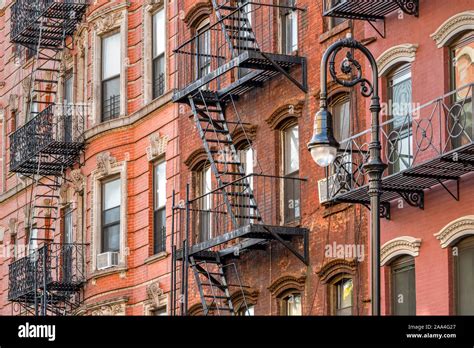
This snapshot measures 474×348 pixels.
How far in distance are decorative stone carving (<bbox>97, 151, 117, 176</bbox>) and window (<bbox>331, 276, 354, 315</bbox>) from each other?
11563 millimetres

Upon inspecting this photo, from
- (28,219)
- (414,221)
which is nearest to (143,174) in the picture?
(28,219)

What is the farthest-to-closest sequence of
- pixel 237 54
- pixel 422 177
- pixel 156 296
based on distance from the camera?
pixel 156 296 < pixel 237 54 < pixel 422 177

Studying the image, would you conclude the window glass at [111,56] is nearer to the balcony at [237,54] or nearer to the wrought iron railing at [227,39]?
the wrought iron railing at [227,39]

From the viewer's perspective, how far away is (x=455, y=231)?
28188mm

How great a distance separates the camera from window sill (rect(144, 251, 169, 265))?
39297 millimetres

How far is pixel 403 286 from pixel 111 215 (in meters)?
14.4

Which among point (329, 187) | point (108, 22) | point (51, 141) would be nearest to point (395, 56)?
point (329, 187)

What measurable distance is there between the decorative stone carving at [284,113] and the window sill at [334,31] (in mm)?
1439

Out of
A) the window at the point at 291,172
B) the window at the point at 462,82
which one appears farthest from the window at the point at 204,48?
the window at the point at 462,82

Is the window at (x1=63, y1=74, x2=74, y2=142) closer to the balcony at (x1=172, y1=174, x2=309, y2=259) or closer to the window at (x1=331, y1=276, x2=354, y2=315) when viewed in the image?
the balcony at (x1=172, y1=174, x2=309, y2=259)

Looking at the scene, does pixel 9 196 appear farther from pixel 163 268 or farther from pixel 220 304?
pixel 220 304

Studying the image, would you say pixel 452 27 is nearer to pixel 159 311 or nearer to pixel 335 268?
pixel 335 268

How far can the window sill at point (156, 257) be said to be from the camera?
39297 millimetres
